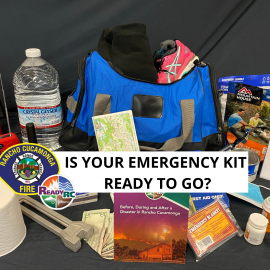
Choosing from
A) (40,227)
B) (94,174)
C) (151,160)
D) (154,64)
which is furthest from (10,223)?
(154,64)

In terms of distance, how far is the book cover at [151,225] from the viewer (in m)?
0.71

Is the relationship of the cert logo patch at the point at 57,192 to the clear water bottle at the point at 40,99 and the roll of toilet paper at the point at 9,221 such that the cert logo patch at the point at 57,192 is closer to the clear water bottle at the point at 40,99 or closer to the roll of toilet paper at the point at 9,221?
Result: the roll of toilet paper at the point at 9,221

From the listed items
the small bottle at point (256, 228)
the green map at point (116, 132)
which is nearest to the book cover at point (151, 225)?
the small bottle at point (256, 228)

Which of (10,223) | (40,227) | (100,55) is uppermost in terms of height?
(100,55)

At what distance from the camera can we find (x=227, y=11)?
51.3 inches

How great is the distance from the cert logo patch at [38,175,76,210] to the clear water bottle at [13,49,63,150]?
1.33ft

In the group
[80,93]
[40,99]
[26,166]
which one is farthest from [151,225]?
[40,99]

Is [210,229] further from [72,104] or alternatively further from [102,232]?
[72,104]

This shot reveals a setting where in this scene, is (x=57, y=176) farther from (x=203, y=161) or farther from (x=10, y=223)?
(x=203, y=161)

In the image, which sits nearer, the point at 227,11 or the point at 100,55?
the point at 100,55

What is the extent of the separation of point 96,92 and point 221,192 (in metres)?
0.61

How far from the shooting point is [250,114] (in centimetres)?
111

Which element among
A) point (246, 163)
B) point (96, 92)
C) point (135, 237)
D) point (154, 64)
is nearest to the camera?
point (135, 237)

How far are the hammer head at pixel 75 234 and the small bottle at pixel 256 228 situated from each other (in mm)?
456
